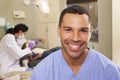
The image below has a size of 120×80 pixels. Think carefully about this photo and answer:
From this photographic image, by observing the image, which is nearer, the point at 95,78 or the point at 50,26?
the point at 95,78

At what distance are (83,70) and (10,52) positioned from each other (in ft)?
6.40

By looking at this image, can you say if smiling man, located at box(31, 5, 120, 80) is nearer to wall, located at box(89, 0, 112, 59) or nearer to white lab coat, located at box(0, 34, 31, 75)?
white lab coat, located at box(0, 34, 31, 75)

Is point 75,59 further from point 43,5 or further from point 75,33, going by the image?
point 43,5

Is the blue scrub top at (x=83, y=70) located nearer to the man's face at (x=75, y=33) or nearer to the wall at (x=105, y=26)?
the man's face at (x=75, y=33)

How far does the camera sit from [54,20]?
3.25 meters

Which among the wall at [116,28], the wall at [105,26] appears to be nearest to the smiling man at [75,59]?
the wall at [116,28]

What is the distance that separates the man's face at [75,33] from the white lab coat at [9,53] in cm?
176

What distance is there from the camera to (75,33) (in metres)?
0.90

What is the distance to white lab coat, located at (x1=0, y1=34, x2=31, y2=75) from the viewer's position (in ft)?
8.71

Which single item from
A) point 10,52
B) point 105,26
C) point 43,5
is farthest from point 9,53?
point 105,26

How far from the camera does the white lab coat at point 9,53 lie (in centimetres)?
266

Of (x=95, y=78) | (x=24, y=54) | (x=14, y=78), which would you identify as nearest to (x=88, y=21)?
(x=95, y=78)

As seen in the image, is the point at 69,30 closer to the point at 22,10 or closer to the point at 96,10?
the point at 96,10

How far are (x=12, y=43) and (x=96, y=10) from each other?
1.21 meters
